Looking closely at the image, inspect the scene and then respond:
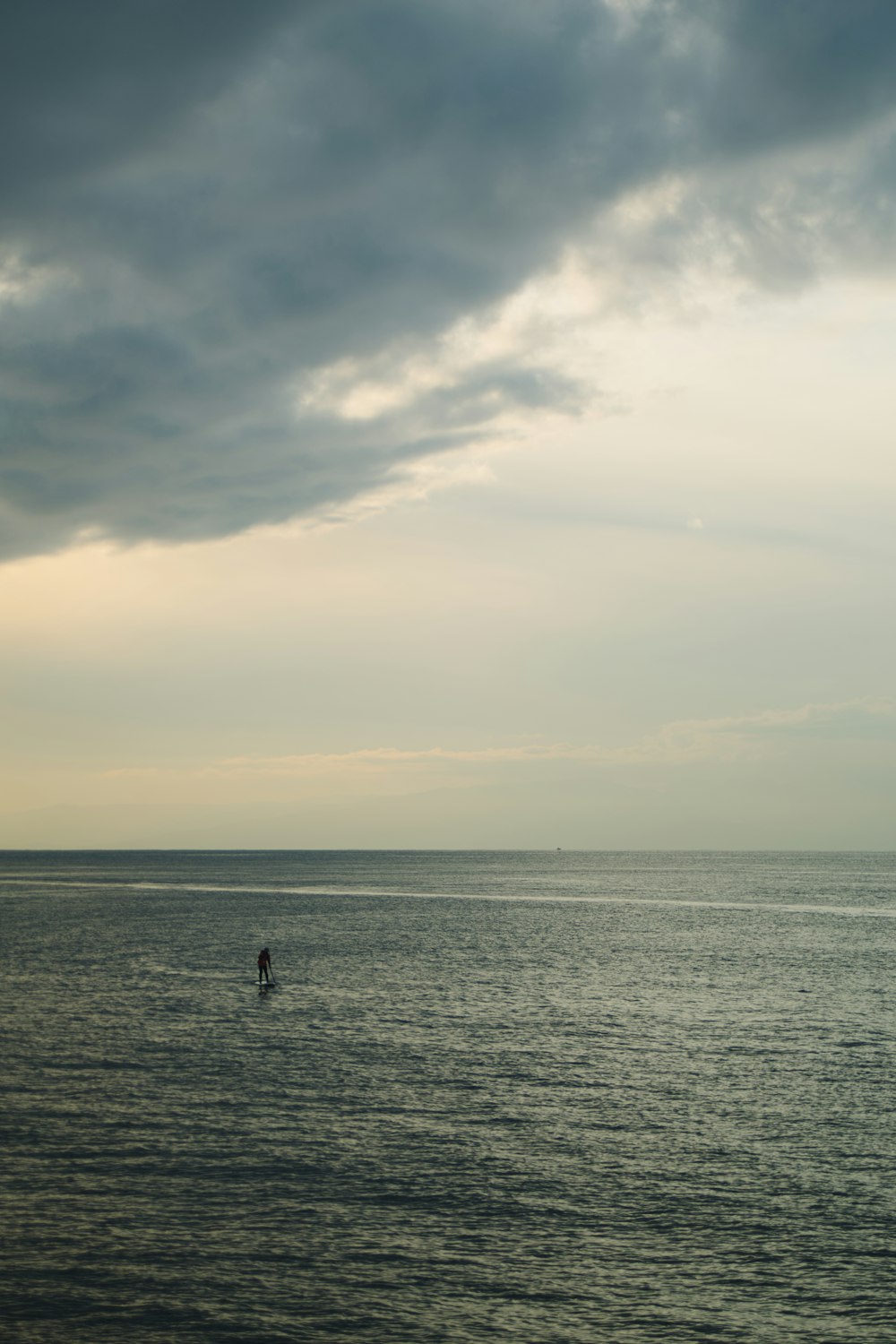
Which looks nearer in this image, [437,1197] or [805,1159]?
[437,1197]

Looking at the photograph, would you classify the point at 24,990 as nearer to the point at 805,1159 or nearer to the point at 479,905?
the point at 805,1159

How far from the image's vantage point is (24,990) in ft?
231

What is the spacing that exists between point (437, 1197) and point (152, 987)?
151 feet

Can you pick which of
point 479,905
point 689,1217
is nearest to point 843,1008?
point 689,1217

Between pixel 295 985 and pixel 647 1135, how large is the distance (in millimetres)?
42354

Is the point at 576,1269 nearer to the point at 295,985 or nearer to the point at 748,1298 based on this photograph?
the point at 748,1298

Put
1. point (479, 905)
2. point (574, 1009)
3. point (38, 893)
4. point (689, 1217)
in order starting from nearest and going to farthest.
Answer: point (689, 1217), point (574, 1009), point (479, 905), point (38, 893)

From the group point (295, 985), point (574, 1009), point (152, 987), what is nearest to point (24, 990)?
point (152, 987)

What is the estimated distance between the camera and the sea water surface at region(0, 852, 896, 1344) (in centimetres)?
2495

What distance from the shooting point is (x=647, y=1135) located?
3847 cm

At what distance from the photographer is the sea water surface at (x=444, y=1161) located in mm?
24953

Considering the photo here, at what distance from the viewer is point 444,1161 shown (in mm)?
35156

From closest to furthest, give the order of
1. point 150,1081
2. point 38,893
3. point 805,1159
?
point 805,1159, point 150,1081, point 38,893

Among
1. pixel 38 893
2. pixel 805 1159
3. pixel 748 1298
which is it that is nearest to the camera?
pixel 748 1298
